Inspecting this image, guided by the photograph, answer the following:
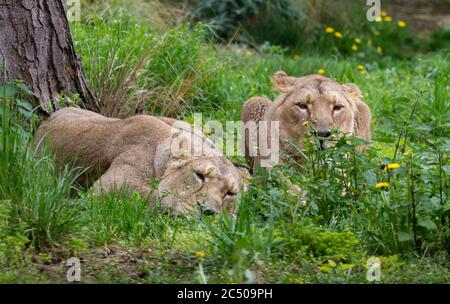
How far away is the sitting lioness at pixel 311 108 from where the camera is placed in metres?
7.72

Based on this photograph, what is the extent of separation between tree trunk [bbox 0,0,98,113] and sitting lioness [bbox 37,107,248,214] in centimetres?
38

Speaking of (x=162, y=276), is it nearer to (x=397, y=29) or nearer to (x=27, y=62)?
(x=27, y=62)

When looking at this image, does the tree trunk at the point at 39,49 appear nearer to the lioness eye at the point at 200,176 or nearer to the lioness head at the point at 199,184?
the lioness head at the point at 199,184

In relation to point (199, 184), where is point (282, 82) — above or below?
above

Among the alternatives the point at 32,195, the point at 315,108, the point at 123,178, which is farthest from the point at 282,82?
the point at 32,195

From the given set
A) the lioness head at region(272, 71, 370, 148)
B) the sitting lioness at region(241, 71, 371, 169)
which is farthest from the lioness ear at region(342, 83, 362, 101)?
the lioness head at region(272, 71, 370, 148)

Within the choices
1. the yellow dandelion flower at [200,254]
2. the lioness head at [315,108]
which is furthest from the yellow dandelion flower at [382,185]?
the lioness head at [315,108]

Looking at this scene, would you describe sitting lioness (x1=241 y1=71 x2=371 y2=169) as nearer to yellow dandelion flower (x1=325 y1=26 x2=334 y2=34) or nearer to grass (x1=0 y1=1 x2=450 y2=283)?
grass (x1=0 y1=1 x2=450 y2=283)

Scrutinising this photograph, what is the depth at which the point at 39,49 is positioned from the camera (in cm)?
800

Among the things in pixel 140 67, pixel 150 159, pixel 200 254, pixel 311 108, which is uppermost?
pixel 140 67

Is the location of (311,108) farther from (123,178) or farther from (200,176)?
(123,178)

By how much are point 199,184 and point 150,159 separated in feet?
1.75

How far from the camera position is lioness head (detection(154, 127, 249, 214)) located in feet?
21.9
